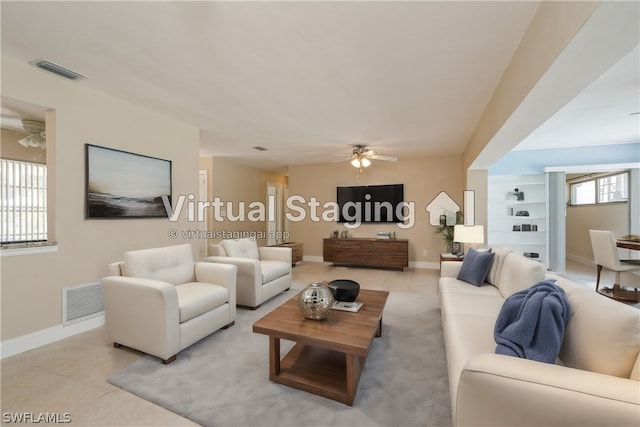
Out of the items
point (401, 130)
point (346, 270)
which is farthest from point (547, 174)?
point (346, 270)

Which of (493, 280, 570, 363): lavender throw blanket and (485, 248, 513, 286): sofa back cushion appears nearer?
(493, 280, 570, 363): lavender throw blanket

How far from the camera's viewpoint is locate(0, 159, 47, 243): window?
356 cm

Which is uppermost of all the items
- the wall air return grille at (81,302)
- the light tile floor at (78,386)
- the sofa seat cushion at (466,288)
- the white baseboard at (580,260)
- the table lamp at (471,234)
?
the table lamp at (471,234)

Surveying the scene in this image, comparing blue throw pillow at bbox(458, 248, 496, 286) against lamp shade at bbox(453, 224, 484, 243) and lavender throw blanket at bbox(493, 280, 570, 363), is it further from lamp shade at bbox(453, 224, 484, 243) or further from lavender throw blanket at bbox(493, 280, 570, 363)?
lavender throw blanket at bbox(493, 280, 570, 363)

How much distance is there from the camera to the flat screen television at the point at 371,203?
245 inches

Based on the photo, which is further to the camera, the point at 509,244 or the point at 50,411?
the point at 509,244

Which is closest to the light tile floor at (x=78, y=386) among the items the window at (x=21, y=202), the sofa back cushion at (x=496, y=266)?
the window at (x=21, y=202)

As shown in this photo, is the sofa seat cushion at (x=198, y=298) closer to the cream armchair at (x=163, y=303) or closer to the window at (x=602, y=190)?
the cream armchair at (x=163, y=303)

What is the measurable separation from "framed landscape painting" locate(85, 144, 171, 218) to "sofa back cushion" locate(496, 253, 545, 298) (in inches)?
157

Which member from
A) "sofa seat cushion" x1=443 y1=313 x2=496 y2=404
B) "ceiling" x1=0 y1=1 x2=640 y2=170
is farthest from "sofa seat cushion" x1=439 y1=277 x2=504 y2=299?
"ceiling" x1=0 y1=1 x2=640 y2=170

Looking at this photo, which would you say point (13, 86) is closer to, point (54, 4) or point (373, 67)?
point (54, 4)

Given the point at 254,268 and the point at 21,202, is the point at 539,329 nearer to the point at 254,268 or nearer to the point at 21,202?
the point at 254,268

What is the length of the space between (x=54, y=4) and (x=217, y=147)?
3.48m

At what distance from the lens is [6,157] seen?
3738mm
